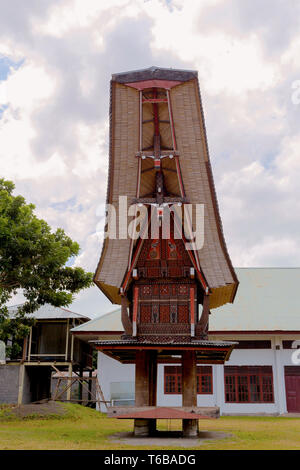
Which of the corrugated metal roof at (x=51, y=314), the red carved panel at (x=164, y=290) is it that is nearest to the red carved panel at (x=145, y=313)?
the red carved panel at (x=164, y=290)

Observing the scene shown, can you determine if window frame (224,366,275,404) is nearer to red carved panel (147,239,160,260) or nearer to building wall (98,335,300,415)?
building wall (98,335,300,415)

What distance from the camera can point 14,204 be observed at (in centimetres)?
2005

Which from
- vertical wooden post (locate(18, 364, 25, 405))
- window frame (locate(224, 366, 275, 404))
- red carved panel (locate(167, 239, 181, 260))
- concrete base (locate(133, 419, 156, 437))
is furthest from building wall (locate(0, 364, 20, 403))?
red carved panel (locate(167, 239, 181, 260))

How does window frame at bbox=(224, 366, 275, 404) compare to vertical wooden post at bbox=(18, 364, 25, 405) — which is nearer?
window frame at bbox=(224, 366, 275, 404)

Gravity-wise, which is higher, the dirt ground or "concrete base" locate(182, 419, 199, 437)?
"concrete base" locate(182, 419, 199, 437)

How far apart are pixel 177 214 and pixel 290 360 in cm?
1391

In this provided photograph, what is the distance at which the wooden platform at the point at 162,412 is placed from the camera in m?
12.1

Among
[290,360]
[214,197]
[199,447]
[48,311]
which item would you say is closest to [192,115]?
[214,197]

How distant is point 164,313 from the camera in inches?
584

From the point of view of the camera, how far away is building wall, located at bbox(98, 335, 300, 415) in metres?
24.8

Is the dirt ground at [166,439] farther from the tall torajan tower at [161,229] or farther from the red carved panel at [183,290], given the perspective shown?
the red carved panel at [183,290]

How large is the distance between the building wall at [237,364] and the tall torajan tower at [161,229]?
10189 mm

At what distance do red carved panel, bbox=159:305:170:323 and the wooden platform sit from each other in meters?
2.77
